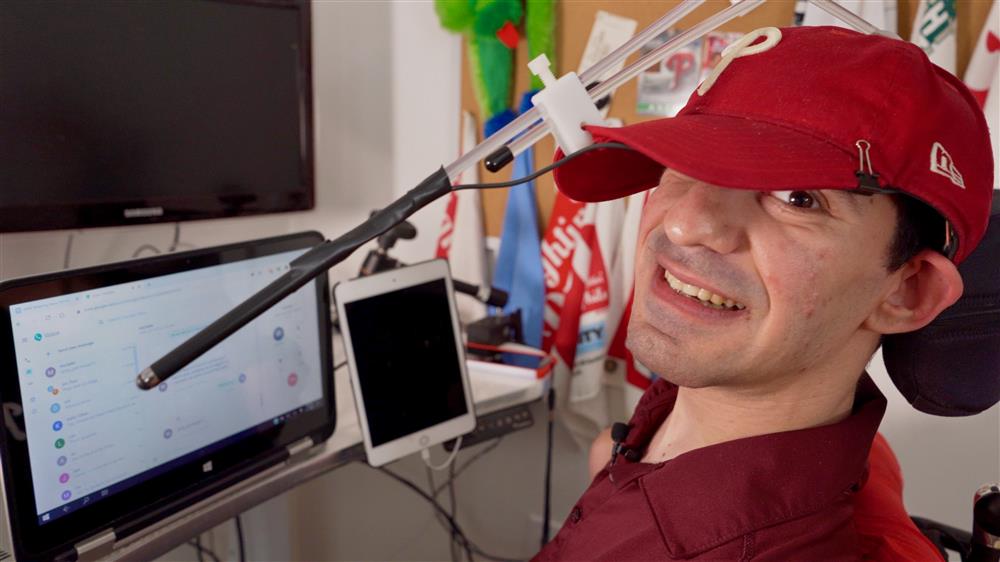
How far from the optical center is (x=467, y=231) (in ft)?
6.11

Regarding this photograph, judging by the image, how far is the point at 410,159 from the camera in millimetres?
1950

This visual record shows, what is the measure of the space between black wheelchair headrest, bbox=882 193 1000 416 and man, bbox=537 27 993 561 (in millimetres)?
66

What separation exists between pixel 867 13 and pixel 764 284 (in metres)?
0.92

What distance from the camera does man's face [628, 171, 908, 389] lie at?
2.19 ft

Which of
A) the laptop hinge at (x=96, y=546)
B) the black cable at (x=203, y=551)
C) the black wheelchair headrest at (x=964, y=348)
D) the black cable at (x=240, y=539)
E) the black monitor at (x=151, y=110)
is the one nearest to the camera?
the black wheelchair headrest at (x=964, y=348)

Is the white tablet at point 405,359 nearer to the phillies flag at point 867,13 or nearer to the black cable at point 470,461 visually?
the black cable at point 470,461

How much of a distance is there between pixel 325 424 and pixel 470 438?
299 millimetres

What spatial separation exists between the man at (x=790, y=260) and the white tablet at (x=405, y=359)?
Answer: 502mm

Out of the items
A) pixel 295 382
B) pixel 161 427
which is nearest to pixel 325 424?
pixel 295 382

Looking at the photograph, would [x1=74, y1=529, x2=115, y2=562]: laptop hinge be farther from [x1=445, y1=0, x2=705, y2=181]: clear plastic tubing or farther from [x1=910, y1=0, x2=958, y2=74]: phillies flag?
[x1=910, y1=0, x2=958, y2=74]: phillies flag

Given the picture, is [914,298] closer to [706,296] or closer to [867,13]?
[706,296]

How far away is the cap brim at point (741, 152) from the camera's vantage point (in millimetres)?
596

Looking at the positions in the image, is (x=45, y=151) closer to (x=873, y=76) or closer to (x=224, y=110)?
(x=224, y=110)

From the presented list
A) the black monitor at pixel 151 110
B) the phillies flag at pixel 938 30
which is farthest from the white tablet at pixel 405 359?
the phillies flag at pixel 938 30
